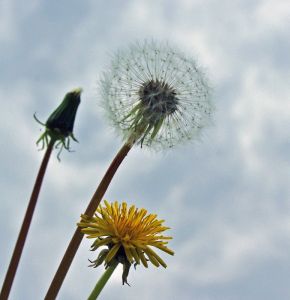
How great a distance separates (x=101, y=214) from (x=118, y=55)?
1248 mm

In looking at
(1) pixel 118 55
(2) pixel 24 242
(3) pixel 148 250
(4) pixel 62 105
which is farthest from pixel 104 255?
(1) pixel 118 55

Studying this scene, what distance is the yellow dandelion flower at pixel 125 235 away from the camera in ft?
15.4

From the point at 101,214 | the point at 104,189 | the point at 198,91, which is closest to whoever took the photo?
the point at 104,189

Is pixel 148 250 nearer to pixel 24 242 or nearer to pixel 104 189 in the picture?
pixel 104 189

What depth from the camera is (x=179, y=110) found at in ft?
16.9

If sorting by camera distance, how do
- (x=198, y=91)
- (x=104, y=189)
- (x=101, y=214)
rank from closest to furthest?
1. (x=104, y=189)
2. (x=101, y=214)
3. (x=198, y=91)

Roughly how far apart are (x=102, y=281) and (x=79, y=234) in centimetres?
35

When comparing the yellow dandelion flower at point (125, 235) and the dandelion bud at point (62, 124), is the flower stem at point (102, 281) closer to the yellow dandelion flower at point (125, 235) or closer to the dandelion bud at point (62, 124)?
the yellow dandelion flower at point (125, 235)

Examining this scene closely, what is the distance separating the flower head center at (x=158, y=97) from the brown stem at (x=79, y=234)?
1.29 ft

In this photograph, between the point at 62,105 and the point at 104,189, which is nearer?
the point at 62,105

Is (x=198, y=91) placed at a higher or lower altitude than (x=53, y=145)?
higher

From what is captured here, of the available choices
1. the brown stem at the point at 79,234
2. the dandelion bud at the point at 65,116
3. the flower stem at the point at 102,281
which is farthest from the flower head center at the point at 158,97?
the flower stem at the point at 102,281

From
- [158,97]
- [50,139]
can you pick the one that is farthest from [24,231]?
[158,97]

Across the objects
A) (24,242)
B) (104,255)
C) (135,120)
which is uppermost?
(135,120)
